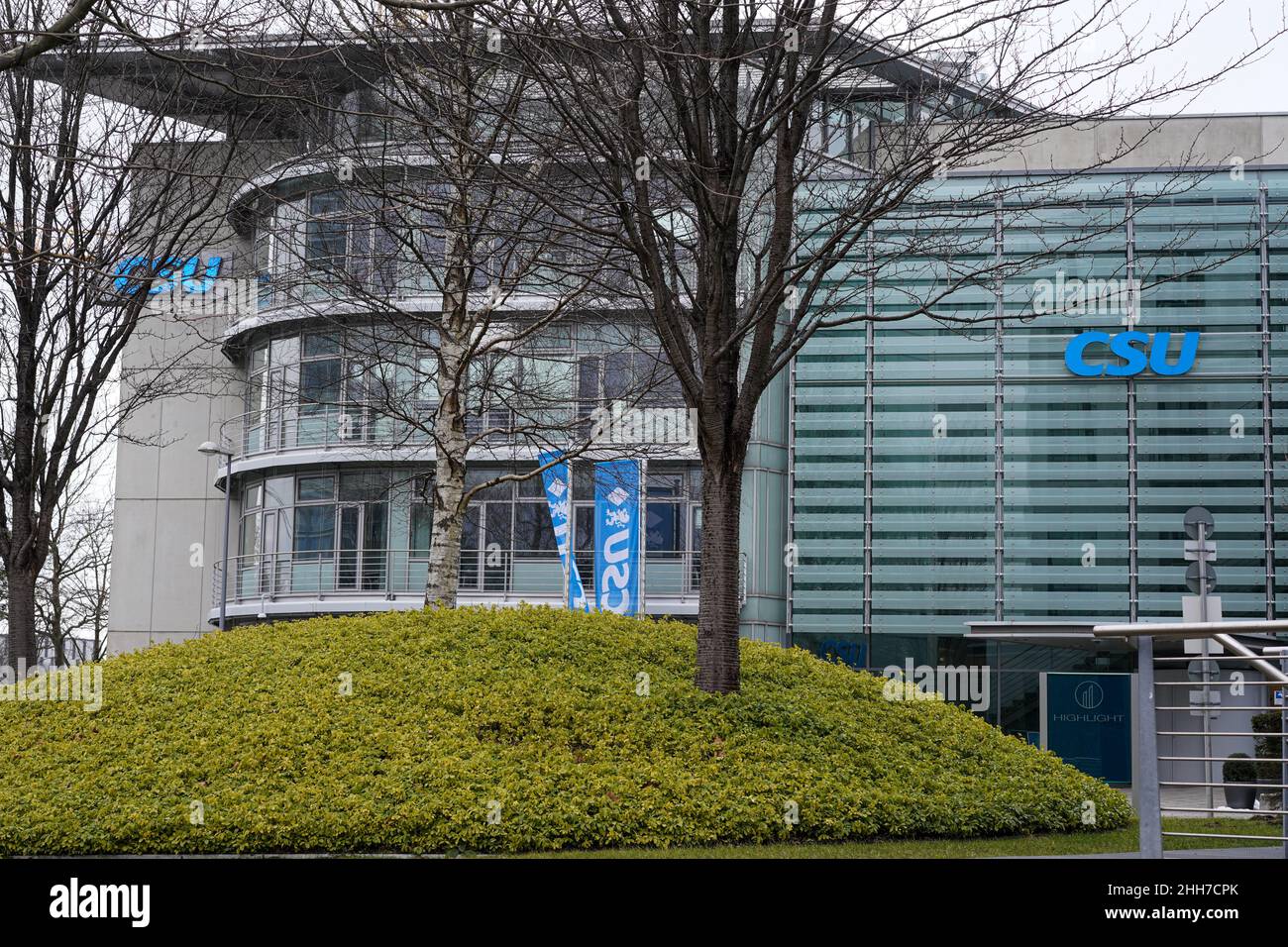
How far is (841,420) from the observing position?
1276 inches

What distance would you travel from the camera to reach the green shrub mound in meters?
11.0

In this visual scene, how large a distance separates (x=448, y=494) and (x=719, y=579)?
190 inches

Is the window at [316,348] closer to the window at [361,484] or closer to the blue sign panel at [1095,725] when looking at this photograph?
the window at [361,484]

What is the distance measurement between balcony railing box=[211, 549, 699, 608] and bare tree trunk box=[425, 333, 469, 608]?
14516 mm

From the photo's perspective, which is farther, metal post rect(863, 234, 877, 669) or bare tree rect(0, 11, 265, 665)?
metal post rect(863, 234, 877, 669)

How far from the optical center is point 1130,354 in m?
31.9

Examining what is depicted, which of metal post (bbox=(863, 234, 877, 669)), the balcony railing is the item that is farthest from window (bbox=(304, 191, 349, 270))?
metal post (bbox=(863, 234, 877, 669))

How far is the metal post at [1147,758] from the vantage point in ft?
24.5

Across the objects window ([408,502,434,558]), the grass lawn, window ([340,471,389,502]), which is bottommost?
the grass lawn

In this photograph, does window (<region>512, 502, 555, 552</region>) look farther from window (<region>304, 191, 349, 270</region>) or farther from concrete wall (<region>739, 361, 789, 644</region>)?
window (<region>304, 191, 349, 270</region>)

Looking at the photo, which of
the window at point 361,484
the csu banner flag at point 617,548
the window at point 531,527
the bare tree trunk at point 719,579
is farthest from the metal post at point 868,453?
the bare tree trunk at point 719,579

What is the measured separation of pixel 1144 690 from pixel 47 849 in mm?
8479

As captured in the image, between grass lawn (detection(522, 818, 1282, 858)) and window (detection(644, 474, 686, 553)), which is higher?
window (detection(644, 474, 686, 553))

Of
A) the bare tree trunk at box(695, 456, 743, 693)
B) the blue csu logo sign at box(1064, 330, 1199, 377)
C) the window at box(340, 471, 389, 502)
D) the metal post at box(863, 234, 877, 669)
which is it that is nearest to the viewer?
the bare tree trunk at box(695, 456, 743, 693)
